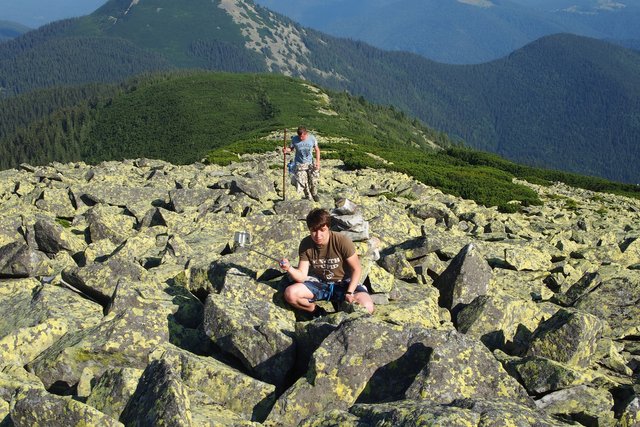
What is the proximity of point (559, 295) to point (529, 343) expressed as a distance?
5.22m

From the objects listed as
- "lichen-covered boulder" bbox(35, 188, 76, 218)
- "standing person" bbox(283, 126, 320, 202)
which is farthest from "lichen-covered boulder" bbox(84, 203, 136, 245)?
"standing person" bbox(283, 126, 320, 202)

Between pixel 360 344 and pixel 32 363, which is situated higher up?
pixel 360 344

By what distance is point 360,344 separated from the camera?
8.58m

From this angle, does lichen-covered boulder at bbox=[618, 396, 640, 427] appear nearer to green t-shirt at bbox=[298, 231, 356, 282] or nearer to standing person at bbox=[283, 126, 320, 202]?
green t-shirt at bbox=[298, 231, 356, 282]

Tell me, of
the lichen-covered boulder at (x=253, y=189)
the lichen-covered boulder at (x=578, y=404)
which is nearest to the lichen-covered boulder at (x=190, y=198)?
the lichen-covered boulder at (x=253, y=189)

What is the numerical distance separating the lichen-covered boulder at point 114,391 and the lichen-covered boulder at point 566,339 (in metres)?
6.80

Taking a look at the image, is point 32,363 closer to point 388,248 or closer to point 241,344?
point 241,344

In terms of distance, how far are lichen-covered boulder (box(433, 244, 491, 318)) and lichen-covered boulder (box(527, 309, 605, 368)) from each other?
9.33 feet

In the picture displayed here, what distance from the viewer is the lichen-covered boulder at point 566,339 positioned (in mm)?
9973

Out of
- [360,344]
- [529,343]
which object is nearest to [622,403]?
[529,343]

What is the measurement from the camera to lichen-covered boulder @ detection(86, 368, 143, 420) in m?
7.38

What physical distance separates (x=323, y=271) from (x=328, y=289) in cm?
46

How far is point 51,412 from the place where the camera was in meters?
6.74

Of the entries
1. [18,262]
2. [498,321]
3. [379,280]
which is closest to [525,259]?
[498,321]
